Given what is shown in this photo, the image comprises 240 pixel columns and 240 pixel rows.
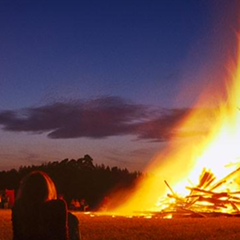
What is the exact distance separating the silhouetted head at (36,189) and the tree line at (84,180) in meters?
14.4

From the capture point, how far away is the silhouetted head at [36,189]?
4535mm

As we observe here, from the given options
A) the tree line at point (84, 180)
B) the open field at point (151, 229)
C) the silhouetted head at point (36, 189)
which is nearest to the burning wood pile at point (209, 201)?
the open field at point (151, 229)

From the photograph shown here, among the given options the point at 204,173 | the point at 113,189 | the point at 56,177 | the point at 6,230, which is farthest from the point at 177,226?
the point at 56,177

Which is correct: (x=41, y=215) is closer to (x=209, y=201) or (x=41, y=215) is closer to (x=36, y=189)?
(x=36, y=189)

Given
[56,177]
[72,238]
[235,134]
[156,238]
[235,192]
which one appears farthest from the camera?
[56,177]

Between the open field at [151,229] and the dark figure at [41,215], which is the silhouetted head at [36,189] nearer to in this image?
the dark figure at [41,215]

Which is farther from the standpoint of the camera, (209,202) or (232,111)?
(232,111)

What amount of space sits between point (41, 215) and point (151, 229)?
5.67 metres

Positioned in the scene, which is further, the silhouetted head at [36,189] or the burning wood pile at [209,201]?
the burning wood pile at [209,201]

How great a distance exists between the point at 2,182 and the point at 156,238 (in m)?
14.8

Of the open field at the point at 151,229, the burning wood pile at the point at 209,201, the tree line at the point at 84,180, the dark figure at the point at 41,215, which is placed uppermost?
the tree line at the point at 84,180

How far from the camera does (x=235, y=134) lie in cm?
1592

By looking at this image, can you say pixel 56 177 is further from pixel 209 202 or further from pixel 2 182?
pixel 209 202

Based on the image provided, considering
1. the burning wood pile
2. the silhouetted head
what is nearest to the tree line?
the burning wood pile
